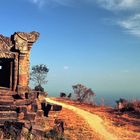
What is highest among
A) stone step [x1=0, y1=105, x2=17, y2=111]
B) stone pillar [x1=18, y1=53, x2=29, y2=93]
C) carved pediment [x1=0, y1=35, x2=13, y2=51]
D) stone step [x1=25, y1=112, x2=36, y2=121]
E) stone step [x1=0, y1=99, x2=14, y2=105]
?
carved pediment [x1=0, y1=35, x2=13, y2=51]

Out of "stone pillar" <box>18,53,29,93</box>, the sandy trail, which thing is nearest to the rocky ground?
the sandy trail

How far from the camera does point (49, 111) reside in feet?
67.6

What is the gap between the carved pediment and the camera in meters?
19.6

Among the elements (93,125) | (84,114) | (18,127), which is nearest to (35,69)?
(84,114)

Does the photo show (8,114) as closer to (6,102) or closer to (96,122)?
(6,102)

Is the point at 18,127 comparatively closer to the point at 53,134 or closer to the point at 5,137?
the point at 5,137

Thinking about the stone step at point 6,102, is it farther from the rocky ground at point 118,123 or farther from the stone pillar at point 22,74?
the rocky ground at point 118,123

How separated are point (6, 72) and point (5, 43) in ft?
5.91

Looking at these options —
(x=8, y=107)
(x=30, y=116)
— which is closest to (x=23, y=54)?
(x=8, y=107)

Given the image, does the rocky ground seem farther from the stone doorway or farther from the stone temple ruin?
the stone doorway

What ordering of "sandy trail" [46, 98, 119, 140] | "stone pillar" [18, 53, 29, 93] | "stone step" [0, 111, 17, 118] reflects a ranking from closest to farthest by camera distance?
1. "stone step" [0, 111, 17, 118]
2. "stone pillar" [18, 53, 29, 93]
3. "sandy trail" [46, 98, 119, 140]

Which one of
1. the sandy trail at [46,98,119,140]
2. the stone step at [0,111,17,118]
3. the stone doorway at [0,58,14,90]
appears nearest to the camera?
the stone step at [0,111,17,118]

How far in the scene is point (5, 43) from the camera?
780 inches

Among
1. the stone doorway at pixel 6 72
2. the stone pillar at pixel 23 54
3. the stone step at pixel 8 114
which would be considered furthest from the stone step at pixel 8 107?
the stone doorway at pixel 6 72
